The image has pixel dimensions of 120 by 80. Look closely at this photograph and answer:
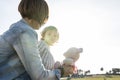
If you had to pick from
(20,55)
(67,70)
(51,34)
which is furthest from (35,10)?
(51,34)

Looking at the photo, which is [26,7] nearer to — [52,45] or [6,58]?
[6,58]

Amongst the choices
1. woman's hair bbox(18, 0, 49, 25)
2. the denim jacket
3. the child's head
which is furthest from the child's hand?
the child's head

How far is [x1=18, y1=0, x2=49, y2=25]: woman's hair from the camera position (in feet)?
11.1

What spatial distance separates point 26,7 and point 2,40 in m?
0.41

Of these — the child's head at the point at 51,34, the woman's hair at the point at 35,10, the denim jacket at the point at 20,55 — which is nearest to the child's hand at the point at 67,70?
the denim jacket at the point at 20,55

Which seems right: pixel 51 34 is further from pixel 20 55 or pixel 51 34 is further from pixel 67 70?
pixel 20 55

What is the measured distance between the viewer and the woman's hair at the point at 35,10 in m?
Result: 3.40

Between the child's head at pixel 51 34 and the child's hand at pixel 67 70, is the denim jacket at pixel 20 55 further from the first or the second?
the child's head at pixel 51 34

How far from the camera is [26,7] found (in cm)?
343

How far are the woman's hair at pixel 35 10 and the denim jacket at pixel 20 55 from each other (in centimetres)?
13

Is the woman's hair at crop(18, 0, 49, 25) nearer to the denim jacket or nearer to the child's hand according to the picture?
the denim jacket

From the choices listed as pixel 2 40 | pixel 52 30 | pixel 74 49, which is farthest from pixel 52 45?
pixel 2 40

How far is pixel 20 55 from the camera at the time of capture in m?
3.15

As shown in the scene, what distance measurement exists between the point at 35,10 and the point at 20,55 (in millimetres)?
499
